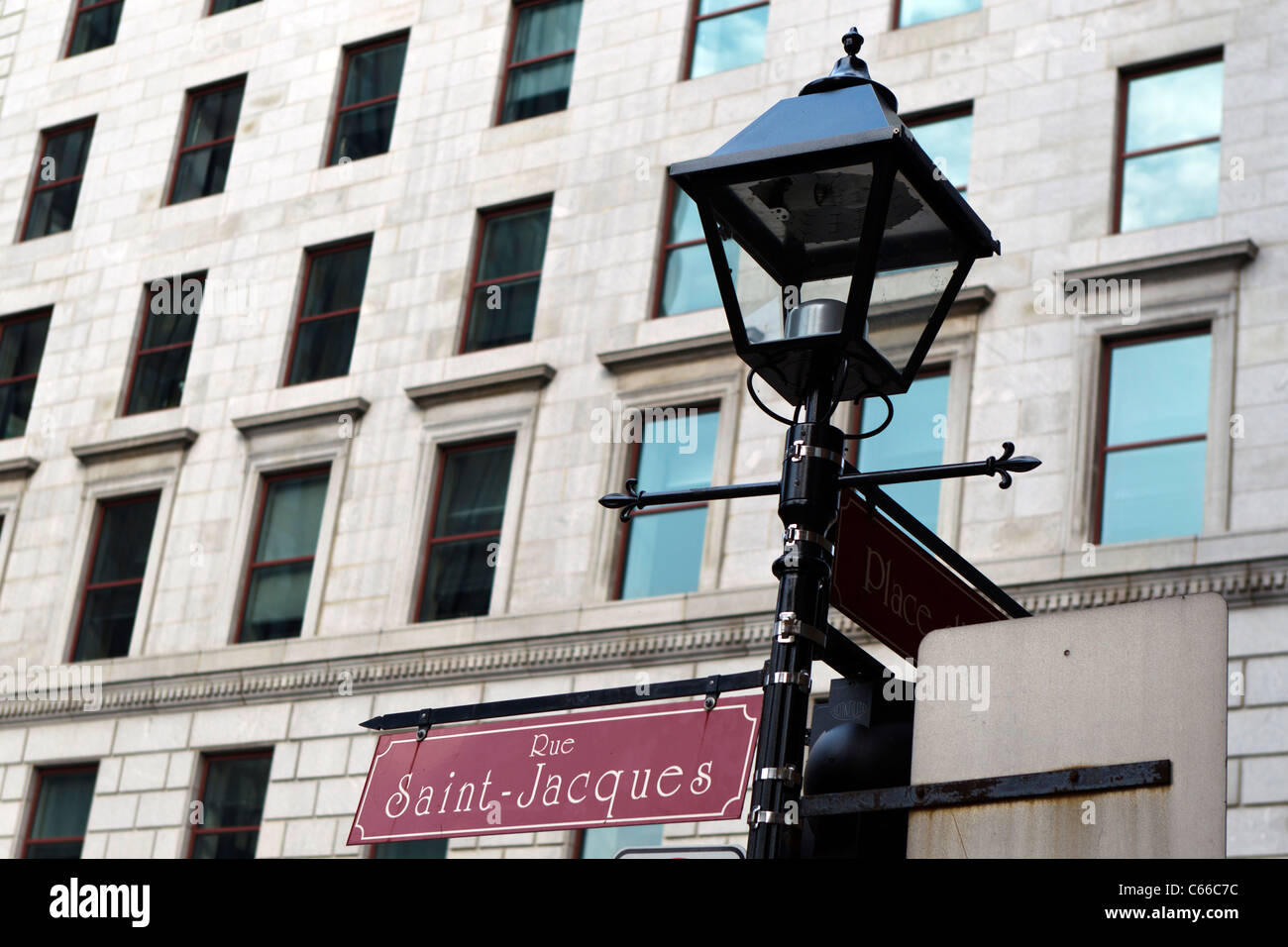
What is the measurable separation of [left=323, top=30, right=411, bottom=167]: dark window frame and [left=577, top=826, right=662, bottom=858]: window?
36.1ft

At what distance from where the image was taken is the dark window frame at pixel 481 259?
79.4 ft

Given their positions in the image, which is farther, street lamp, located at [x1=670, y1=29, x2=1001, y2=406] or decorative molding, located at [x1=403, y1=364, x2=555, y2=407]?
decorative molding, located at [x1=403, y1=364, x2=555, y2=407]

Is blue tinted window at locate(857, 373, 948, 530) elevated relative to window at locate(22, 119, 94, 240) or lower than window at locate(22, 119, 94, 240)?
lower

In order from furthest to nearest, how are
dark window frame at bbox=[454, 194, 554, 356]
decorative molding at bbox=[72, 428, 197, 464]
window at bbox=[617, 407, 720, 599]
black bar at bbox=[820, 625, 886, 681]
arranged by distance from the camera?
decorative molding at bbox=[72, 428, 197, 464], dark window frame at bbox=[454, 194, 554, 356], window at bbox=[617, 407, 720, 599], black bar at bbox=[820, 625, 886, 681]

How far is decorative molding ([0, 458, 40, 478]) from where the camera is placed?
2725cm

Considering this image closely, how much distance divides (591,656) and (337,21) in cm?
1199

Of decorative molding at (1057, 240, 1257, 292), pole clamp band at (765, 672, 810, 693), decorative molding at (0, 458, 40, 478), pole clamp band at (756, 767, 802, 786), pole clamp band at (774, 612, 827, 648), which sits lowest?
pole clamp band at (756, 767, 802, 786)

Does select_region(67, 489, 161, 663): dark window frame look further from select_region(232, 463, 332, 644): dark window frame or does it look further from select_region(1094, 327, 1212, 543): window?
select_region(1094, 327, 1212, 543): window

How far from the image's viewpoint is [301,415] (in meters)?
24.8

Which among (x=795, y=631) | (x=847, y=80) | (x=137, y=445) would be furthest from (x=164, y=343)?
(x=795, y=631)

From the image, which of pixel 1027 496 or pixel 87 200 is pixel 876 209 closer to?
pixel 1027 496

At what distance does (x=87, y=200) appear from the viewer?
95.8 feet

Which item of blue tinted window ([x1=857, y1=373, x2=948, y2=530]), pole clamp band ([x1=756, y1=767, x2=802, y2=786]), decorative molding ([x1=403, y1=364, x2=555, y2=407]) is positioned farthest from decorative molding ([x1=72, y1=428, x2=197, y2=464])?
pole clamp band ([x1=756, y1=767, x2=802, y2=786])
